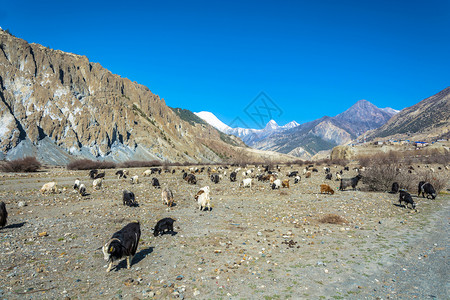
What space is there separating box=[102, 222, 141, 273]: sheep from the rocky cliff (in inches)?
2270

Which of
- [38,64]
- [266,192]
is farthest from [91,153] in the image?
[266,192]

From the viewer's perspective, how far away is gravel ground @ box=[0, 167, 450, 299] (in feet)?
19.9

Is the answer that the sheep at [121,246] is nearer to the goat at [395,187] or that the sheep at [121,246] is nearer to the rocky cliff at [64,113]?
the goat at [395,187]

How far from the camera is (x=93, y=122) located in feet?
229

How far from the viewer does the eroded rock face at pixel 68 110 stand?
57250 mm

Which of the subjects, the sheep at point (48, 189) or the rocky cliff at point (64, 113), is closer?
the sheep at point (48, 189)

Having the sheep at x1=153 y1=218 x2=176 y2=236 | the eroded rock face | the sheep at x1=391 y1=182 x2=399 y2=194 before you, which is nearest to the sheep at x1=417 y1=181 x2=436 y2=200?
the sheep at x1=391 y1=182 x2=399 y2=194

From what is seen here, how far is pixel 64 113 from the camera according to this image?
216 feet

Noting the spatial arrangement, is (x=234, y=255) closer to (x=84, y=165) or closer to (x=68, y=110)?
(x=84, y=165)

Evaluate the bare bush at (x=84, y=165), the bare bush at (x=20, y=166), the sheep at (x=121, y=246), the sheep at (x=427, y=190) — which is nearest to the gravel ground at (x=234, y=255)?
the sheep at (x=121, y=246)

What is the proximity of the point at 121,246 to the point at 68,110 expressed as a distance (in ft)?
238

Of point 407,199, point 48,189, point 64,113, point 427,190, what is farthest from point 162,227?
point 64,113

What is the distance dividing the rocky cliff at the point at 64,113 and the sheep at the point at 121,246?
189ft

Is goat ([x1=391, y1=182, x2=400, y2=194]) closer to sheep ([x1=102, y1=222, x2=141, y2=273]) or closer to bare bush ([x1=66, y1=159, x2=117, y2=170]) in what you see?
sheep ([x1=102, y1=222, x2=141, y2=273])
